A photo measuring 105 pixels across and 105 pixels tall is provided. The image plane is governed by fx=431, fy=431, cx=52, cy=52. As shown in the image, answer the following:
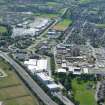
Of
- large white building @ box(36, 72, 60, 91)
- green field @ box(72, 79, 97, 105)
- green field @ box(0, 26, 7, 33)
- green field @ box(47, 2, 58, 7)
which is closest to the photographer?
green field @ box(72, 79, 97, 105)

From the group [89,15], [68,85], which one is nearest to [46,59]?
[68,85]

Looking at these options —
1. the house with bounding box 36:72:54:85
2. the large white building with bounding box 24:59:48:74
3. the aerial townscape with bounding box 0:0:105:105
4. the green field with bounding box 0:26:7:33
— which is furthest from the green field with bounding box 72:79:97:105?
the green field with bounding box 0:26:7:33

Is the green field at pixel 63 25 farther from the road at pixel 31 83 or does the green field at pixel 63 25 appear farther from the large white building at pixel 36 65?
the large white building at pixel 36 65

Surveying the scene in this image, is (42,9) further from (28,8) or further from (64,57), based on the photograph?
(64,57)

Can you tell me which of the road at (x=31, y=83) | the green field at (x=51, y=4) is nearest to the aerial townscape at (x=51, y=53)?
the road at (x=31, y=83)

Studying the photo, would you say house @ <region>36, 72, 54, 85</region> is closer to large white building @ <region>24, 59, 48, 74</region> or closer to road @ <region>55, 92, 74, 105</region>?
large white building @ <region>24, 59, 48, 74</region>
